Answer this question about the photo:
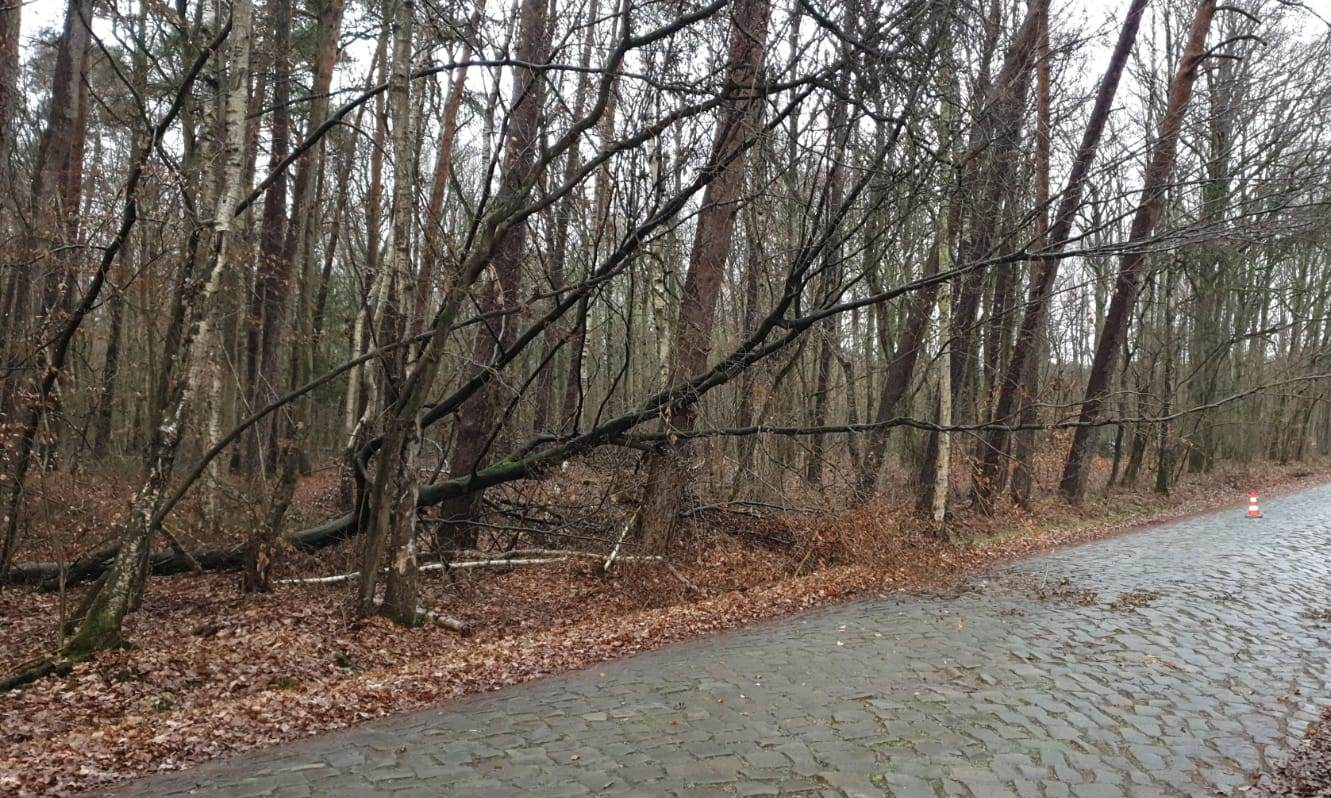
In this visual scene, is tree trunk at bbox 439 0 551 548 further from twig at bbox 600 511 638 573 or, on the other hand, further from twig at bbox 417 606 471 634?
twig at bbox 417 606 471 634

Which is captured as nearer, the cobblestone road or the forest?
the cobblestone road

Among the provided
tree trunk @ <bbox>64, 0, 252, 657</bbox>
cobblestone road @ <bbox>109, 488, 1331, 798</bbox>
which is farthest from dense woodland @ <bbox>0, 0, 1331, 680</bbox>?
cobblestone road @ <bbox>109, 488, 1331, 798</bbox>

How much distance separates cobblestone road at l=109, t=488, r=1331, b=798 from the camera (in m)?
5.19

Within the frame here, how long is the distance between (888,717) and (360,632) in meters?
5.42

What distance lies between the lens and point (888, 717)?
20.0 ft

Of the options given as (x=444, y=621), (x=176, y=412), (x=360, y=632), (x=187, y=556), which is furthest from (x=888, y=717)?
(x=187, y=556)

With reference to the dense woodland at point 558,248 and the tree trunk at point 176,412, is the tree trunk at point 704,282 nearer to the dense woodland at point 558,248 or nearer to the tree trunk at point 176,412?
the dense woodland at point 558,248

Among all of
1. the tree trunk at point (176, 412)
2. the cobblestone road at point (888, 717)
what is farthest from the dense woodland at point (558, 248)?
the cobblestone road at point (888, 717)

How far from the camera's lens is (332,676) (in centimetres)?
774

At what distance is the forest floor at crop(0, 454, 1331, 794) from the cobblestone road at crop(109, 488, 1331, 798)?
0.52 metres

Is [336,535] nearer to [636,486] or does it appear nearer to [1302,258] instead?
[636,486]

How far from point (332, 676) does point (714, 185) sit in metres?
8.07

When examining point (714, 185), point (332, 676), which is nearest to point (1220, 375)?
point (714, 185)

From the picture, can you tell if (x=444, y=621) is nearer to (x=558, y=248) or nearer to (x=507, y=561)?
(x=507, y=561)
